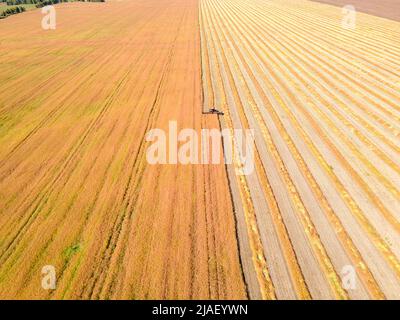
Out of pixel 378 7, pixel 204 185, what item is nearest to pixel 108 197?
pixel 204 185

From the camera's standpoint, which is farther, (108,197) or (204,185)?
(204,185)

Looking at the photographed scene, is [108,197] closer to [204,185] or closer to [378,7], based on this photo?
[204,185]

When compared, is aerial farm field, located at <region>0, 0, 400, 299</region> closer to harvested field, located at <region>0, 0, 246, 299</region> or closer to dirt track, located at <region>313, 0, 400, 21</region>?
harvested field, located at <region>0, 0, 246, 299</region>

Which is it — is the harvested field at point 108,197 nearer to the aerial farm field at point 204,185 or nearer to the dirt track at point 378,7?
the aerial farm field at point 204,185

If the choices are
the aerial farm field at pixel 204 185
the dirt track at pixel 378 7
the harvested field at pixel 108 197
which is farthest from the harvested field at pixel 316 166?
the dirt track at pixel 378 7

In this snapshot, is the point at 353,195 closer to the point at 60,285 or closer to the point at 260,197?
the point at 260,197
